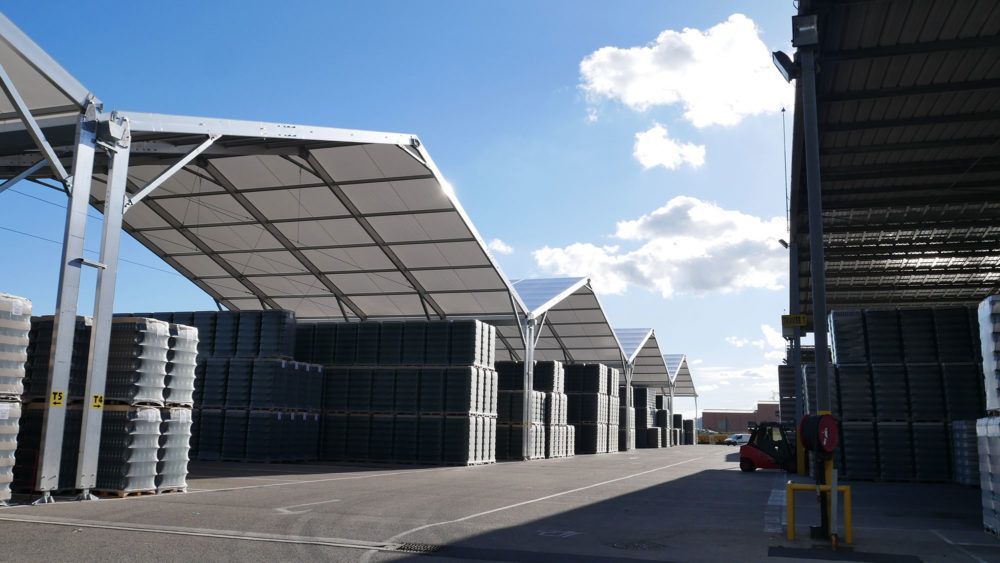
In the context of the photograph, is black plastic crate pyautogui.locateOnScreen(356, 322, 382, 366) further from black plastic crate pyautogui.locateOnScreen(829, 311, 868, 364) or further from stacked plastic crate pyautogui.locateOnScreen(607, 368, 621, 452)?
stacked plastic crate pyautogui.locateOnScreen(607, 368, 621, 452)

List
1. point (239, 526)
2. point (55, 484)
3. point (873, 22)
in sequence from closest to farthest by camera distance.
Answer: point (239, 526)
point (55, 484)
point (873, 22)

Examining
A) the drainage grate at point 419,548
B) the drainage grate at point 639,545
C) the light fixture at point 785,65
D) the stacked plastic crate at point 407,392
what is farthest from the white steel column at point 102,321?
the stacked plastic crate at point 407,392

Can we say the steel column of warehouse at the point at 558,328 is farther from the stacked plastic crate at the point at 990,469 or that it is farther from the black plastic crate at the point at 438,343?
the stacked plastic crate at the point at 990,469

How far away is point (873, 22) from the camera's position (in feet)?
46.7

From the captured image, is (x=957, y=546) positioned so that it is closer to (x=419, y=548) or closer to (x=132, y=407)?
(x=419, y=548)

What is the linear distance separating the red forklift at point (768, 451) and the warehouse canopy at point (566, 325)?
30.8ft

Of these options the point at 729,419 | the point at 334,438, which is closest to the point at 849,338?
the point at 334,438

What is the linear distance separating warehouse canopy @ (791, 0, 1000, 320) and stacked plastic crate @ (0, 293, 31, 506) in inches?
525

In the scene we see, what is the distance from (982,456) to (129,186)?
22.9 meters

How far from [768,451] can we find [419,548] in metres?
20.3

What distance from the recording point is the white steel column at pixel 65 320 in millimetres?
11023

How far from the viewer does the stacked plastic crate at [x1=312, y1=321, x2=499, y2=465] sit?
23.5 m

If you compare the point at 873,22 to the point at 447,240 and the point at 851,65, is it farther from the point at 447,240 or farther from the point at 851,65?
the point at 447,240

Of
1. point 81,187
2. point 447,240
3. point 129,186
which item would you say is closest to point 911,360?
point 447,240
